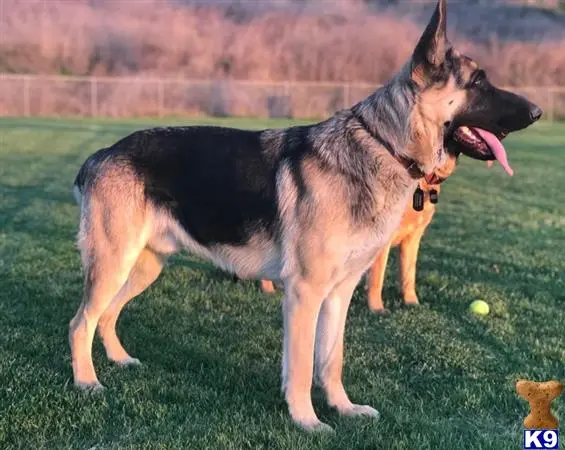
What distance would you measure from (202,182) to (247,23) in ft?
186

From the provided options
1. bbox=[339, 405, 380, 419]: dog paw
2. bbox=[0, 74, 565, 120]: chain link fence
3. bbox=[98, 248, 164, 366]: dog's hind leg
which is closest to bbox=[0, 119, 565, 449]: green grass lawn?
bbox=[339, 405, 380, 419]: dog paw

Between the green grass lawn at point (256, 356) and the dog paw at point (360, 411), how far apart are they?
0.06 m

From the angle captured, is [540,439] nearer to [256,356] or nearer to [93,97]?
[256,356]

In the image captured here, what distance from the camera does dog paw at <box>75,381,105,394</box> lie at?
166 inches

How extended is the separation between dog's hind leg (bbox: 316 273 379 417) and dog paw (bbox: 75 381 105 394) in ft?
4.43

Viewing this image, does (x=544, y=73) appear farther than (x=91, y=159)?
Yes

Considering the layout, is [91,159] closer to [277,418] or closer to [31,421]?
[31,421]

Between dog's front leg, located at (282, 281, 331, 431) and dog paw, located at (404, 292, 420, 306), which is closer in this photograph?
dog's front leg, located at (282, 281, 331, 431)

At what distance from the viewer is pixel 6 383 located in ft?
13.9

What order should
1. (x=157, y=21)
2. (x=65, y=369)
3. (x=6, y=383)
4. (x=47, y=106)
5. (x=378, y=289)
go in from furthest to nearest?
(x=157, y=21), (x=47, y=106), (x=378, y=289), (x=65, y=369), (x=6, y=383)

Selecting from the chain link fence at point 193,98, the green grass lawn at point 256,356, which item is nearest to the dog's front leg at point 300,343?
the green grass lawn at point 256,356

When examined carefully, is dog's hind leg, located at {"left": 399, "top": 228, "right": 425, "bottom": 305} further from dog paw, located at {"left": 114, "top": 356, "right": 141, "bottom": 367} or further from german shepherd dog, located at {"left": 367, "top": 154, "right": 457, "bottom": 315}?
dog paw, located at {"left": 114, "top": 356, "right": 141, "bottom": 367}

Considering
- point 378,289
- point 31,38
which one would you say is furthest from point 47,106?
point 378,289

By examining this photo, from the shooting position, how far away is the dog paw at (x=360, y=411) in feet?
13.2
